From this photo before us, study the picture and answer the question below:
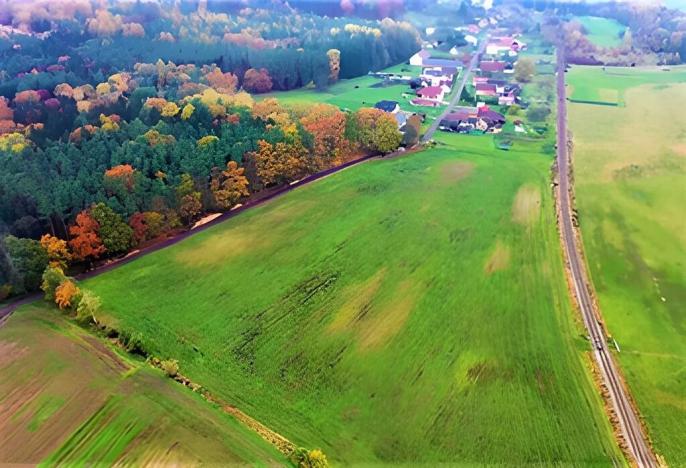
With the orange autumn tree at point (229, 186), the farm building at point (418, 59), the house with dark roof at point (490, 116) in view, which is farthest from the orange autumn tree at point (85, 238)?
the farm building at point (418, 59)

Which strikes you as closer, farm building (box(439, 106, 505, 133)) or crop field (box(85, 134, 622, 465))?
crop field (box(85, 134, 622, 465))

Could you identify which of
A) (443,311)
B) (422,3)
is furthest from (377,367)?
(422,3)

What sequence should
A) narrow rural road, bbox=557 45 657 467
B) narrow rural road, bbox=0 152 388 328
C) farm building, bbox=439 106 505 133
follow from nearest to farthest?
1. narrow rural road, bbox=557 45 657 467
2. narrow rural road, bbox=0 152 388 328
3. farm building, bbox=439 106 505 133

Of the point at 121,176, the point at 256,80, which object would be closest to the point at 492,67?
the point at 256,80

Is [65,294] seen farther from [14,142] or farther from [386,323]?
[14,142]

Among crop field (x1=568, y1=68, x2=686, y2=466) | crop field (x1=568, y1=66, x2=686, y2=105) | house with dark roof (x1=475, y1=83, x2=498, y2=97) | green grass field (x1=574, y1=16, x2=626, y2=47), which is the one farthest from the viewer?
green grass field (x1=574, y1=16, x2=626, y2=47)

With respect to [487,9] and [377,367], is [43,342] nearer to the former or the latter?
[377,367]

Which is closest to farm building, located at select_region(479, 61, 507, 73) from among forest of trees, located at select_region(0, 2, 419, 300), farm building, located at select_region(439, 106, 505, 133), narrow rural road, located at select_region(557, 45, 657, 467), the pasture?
the pasture

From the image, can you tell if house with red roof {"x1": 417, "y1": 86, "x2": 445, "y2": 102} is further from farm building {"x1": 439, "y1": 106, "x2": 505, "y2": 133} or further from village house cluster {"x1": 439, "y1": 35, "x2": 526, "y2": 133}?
farm building {"x1": 439, "y1": 106, "x2": 505, "y2": 133}
